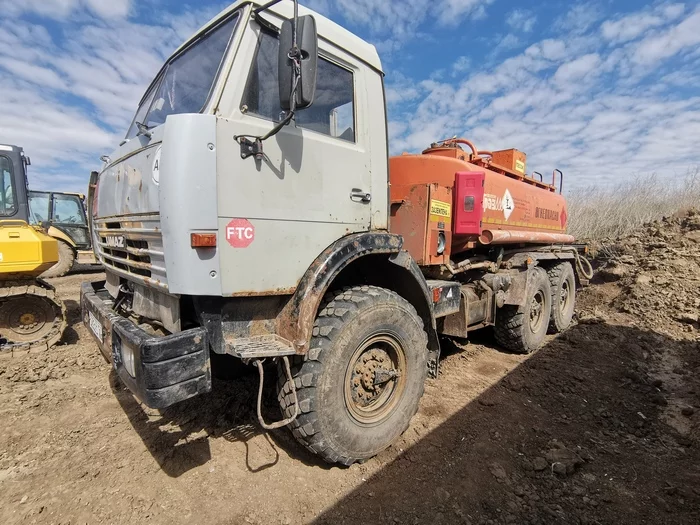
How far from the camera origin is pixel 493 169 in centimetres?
458

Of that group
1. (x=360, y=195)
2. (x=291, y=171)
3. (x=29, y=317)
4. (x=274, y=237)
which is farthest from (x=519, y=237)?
(x=29, y=317)

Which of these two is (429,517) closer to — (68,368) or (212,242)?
(212,242)

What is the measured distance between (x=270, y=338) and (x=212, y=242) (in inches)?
27.3

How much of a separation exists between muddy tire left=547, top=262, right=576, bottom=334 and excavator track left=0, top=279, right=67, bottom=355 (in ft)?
22.7

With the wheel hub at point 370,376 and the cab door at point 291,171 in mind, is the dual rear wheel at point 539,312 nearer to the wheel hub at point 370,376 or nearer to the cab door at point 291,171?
the wheel hub at point 370,376

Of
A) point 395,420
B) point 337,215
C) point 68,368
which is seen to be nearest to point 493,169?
point 337,215

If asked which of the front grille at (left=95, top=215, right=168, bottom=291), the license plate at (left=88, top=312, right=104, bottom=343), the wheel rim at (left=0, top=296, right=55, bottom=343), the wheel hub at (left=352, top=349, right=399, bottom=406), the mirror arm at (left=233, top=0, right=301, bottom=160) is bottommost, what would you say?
the wheel rim at (left=0, top=296, right=55, bottom=343)

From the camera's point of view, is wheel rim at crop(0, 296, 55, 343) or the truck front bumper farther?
wheel rim at crop(0, 296, 55, 343)

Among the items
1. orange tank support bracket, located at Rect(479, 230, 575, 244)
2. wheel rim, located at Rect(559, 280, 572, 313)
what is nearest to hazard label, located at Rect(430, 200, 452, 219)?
orange tank support bracket, located at Rect(479, 230, 575, 244)

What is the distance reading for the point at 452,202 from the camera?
379 cm

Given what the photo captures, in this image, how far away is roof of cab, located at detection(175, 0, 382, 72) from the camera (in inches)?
91.3

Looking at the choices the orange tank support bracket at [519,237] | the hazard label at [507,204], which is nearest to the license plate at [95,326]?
the orange tank support bracket at [519,237]

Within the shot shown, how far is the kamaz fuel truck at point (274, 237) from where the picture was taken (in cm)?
199

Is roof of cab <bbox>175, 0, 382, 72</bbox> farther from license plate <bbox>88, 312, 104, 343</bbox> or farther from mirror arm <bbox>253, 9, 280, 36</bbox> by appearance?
license plate <bbox>88, 312, 104, 343</bbox>
